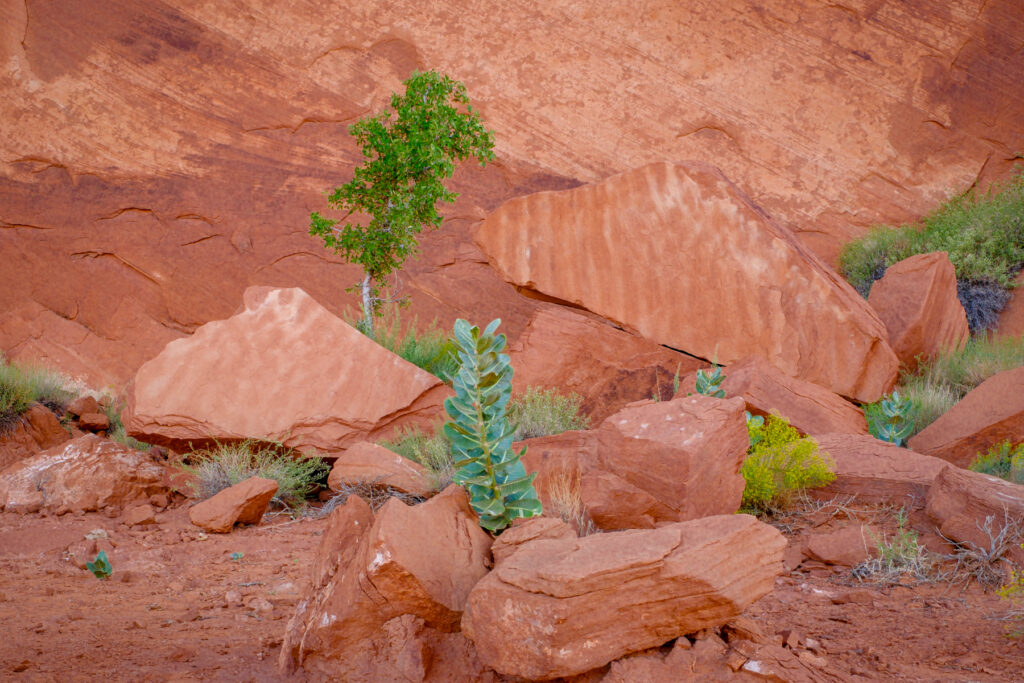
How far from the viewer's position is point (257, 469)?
5727 mm

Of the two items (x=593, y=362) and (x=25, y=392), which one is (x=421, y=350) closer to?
(x=593, y=362)

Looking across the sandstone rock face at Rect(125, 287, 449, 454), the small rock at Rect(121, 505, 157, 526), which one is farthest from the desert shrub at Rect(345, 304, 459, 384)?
the small rock at Rect(121, 505, 157, 526)

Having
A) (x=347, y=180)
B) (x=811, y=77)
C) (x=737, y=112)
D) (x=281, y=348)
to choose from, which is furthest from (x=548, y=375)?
(x=811, y=77)

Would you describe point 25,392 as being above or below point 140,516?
below

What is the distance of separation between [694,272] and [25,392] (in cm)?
554

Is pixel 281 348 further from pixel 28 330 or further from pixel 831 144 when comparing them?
pixel 831 144

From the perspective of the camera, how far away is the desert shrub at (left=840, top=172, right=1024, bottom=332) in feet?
30.9

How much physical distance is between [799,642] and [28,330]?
1130 centimetres

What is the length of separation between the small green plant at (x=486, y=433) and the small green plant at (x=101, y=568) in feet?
6.82

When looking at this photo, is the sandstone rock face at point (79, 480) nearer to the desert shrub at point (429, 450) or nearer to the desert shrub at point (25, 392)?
the desert shrub at point (25, 392)

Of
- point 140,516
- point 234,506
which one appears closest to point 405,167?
point 234,506

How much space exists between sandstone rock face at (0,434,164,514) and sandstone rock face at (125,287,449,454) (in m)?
0.25

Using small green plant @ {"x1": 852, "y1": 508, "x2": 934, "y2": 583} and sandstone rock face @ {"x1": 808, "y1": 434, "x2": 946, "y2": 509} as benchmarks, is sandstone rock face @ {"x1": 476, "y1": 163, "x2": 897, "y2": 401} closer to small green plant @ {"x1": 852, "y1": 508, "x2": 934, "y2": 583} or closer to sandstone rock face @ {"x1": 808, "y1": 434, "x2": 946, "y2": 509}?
sandstone rock face @ {"x1": 808, "y1": 434, "x2": 946, "y2": 509}

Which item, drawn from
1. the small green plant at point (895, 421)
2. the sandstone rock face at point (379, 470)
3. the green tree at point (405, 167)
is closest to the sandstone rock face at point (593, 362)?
the green tree at point (405, 167)
